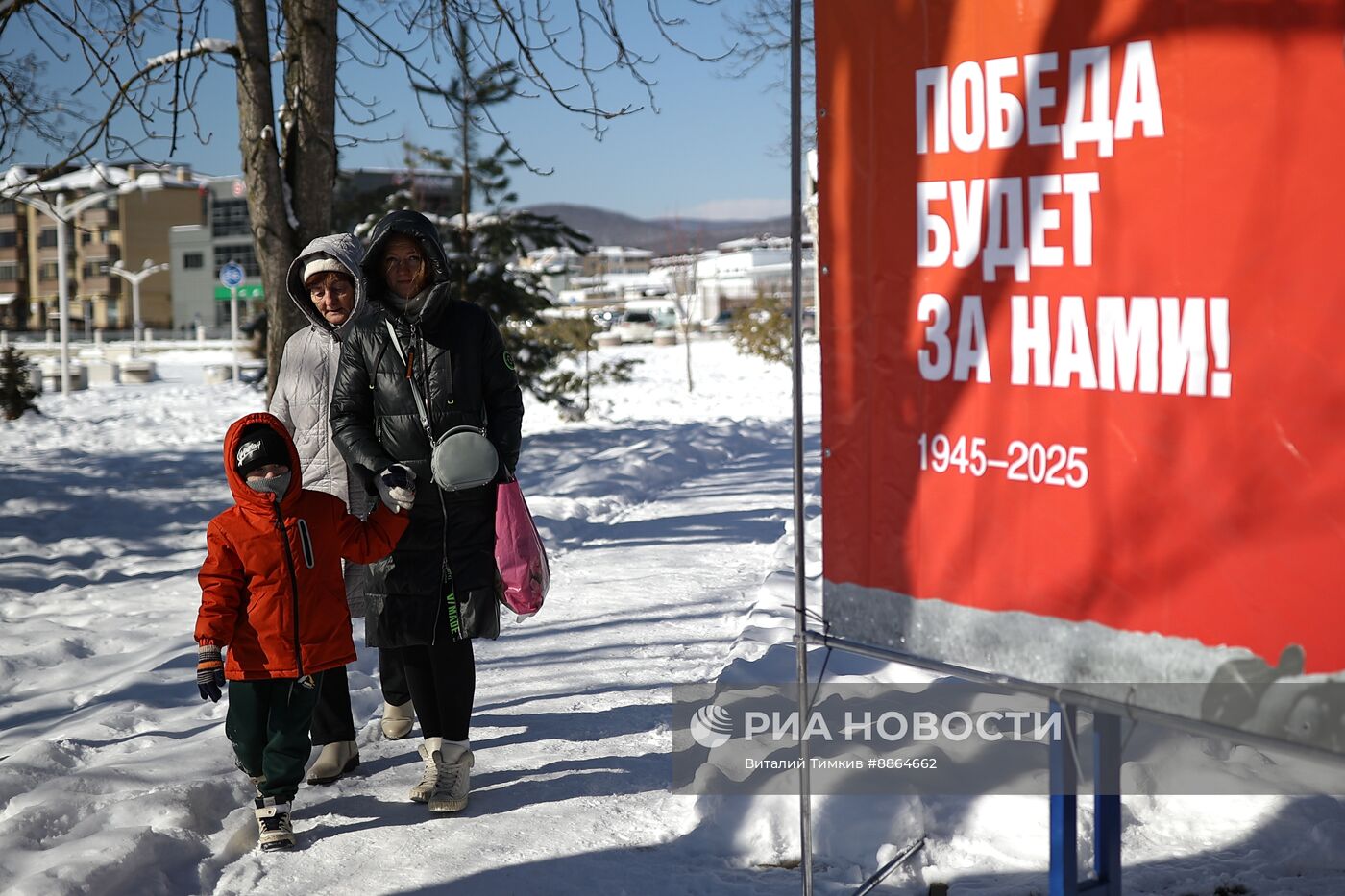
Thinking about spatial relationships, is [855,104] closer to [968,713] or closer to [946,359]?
[946,359]

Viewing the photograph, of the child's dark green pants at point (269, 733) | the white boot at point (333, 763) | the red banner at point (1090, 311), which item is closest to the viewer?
the red banner at point (1090, 311)

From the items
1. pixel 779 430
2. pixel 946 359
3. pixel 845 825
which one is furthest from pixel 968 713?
pixel 779 430

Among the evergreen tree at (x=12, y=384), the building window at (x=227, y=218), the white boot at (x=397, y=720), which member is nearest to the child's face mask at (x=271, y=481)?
the white boot at (x=397, y=720)

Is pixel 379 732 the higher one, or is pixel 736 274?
pixel 736 274

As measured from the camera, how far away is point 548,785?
4156mm

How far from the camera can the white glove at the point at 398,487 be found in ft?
11.9

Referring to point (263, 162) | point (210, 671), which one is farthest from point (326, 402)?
point (263, 162)

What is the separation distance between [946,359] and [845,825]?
5.18 ft

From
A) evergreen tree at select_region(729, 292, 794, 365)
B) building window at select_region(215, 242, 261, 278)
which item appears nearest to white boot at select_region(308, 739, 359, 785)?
evergreen tree at select_region(729, 292, 794, 365)

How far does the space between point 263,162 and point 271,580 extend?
3710 millimetres

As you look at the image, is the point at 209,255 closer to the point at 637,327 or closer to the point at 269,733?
the point at 637,327

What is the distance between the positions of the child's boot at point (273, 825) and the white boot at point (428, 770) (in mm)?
464

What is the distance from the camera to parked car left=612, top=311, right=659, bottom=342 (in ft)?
179

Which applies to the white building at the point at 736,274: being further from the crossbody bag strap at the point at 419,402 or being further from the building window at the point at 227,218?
the crossbody bag strap at the point at 419,402
